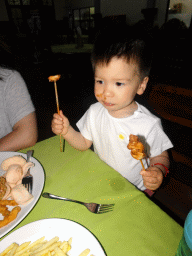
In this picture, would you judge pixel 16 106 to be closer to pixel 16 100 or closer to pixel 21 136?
pixel 16 100

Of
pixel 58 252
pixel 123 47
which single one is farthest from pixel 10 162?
pixel 123 47

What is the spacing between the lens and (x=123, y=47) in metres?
1.02

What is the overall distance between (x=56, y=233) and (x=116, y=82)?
846mm

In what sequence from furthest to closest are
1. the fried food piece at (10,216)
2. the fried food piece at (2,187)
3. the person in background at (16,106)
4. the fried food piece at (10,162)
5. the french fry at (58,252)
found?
1. the person in background at (16,106)
2. the fried food piece at (10,162)
3. the fried food piece at (2,187)
4. the fried food piece at (10,216)
5. the french fry at (58,252)

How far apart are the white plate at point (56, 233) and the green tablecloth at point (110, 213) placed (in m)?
0.07

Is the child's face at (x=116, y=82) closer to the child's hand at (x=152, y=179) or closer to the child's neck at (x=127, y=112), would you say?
the child's neck at (x=127, y=112)

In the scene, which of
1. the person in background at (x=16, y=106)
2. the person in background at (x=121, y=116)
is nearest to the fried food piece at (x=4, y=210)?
the person in background at (x=121, y=116)

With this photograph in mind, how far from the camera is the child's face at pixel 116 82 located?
1.01 m

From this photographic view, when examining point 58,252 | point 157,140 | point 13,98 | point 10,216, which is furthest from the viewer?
point 13,98

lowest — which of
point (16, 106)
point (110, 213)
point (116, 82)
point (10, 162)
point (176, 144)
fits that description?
point (176, 144)

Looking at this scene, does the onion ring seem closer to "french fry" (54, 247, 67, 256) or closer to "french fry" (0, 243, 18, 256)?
"french fry" (0, 243, 18, 256)

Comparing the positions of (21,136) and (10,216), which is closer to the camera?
(10,216)

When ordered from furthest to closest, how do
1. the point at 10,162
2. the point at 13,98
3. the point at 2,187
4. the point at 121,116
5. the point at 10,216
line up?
the point at 13,98 < the point at 121,116 < the point at 10,162 < the point at 2,187 < the point at 10,216

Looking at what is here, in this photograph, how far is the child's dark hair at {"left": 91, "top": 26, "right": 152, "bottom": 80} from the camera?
1.02 meters
